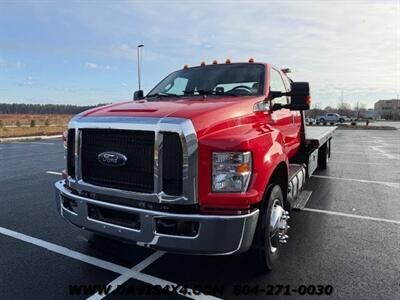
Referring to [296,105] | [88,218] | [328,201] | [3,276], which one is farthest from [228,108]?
[328,201]

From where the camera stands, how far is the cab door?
4.74 m

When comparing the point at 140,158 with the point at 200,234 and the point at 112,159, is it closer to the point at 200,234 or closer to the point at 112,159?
the point at 112,159

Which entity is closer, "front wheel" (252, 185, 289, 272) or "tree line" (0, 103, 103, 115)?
"front wheel" (252, 185, 289, 272)

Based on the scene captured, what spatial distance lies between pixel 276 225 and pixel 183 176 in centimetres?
129

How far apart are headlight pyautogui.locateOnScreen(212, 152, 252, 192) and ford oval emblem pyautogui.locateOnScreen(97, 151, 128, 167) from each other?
836 millimetres

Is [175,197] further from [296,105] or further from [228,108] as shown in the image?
[296,105]

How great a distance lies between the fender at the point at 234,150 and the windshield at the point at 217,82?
109cm

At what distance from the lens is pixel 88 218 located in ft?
11.9

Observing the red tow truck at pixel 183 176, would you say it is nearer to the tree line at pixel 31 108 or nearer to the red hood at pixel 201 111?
the red hood at pixel 201 111

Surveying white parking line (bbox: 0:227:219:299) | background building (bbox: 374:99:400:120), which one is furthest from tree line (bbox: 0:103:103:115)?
white parking line (bbox: 0:227:219:299)

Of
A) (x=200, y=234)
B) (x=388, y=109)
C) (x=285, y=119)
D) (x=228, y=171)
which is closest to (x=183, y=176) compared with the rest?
(x=228, y=171)

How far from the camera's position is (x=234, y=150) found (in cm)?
316

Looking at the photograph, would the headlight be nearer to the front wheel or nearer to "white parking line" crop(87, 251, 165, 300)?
the front wheel

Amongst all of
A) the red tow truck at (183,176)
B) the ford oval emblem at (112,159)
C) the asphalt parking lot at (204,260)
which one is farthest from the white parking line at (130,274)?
the ford oval emblem at (112,159)
